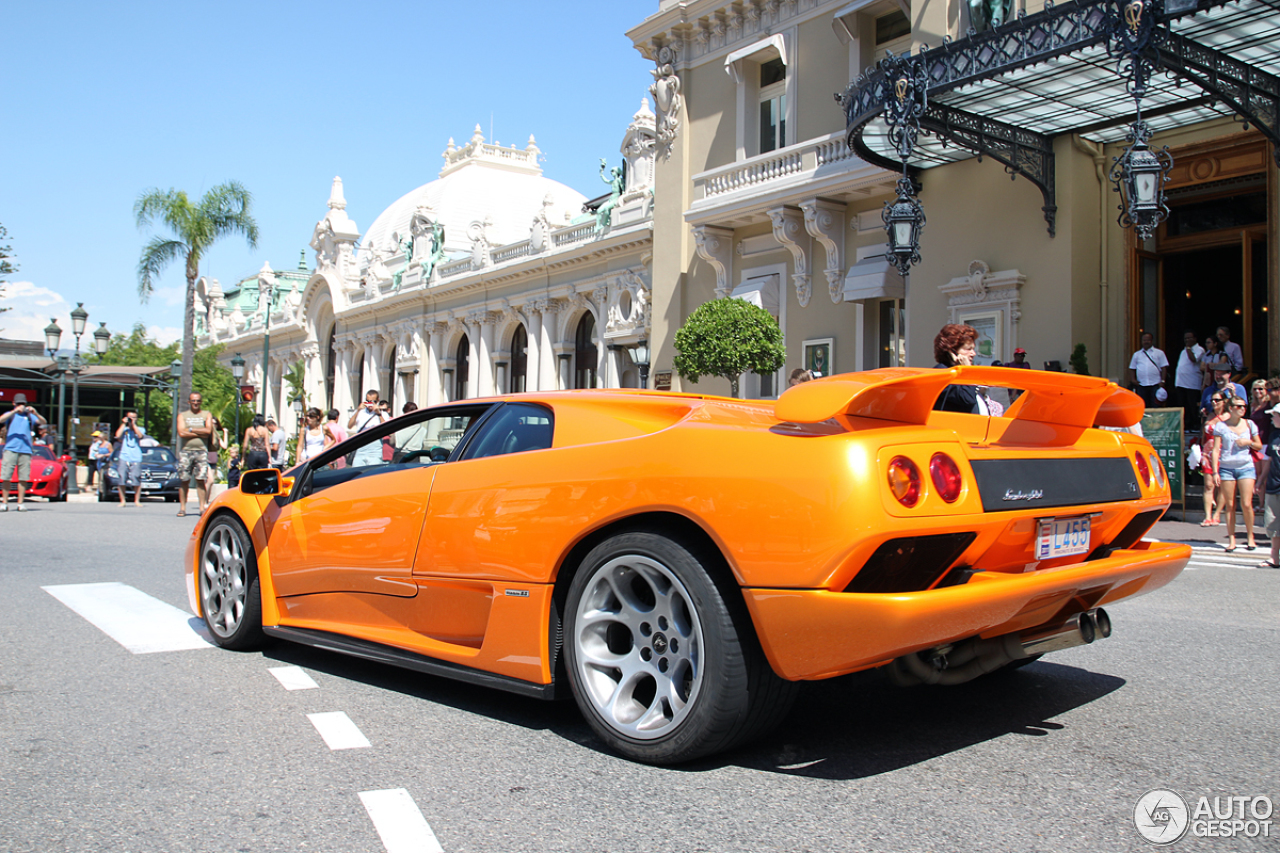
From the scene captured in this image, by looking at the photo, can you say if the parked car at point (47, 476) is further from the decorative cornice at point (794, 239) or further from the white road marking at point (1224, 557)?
the white road marking at point (1224, 557)

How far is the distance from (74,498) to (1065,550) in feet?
77.3

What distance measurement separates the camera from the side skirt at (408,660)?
348cm

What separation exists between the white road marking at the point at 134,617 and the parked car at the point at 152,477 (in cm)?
1530

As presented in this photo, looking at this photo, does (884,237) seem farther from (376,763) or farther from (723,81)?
(376,763)

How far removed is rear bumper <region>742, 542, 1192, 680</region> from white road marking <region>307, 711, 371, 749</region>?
4.98ft

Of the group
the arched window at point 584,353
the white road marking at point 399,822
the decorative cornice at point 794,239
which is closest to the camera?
the white road marking at point 399,822

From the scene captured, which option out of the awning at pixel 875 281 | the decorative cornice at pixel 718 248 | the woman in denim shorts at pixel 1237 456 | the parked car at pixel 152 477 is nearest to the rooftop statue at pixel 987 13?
the awning at pixel 875 281

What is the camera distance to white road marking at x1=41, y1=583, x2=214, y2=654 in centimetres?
527

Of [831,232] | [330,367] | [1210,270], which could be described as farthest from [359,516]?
[330,367]

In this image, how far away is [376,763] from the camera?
3238 mm

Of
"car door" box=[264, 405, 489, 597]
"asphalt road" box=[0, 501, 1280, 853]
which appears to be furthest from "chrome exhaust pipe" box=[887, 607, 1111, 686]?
"car door" box=[264, 405, 489, 597]

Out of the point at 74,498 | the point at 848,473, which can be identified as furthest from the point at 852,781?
the point at 74,498

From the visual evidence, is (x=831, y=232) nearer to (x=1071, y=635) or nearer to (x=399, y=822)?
(x=1071, y=635)

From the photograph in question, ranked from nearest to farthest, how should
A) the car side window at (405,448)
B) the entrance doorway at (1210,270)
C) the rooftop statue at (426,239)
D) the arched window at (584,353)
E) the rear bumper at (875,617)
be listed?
the rear bumper at (875,617) < the car side window at (405,448) < the entrance doorway at (1210,270) < the arched window at (584,353) < the rooftop statue at (426,239)
